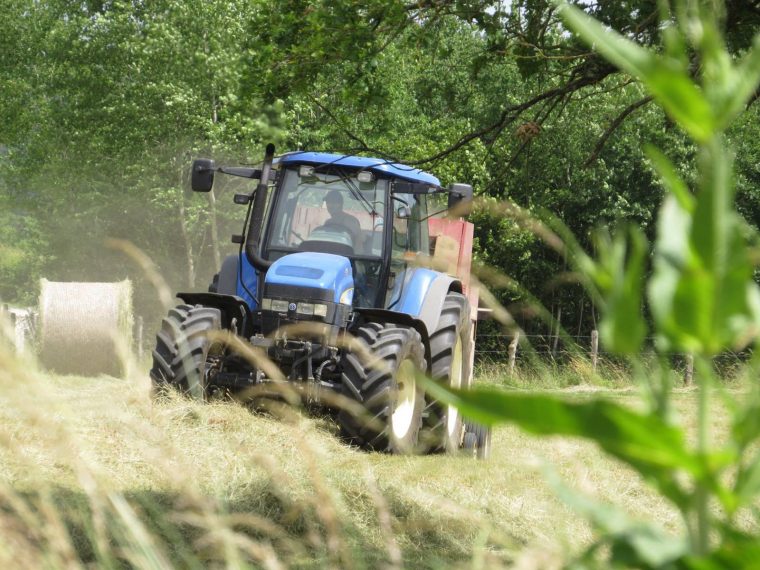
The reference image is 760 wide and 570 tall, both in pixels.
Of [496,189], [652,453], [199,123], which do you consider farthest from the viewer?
[199,123]

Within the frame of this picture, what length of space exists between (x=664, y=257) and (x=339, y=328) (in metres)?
6.32

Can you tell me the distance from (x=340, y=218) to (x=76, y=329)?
7606mm

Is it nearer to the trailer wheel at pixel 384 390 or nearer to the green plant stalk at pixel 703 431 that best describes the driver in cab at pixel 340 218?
the trailer wheel at pixel 384 390

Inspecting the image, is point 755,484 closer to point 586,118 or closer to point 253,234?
point 253,234

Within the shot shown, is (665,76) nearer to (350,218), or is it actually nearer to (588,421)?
(588,421)

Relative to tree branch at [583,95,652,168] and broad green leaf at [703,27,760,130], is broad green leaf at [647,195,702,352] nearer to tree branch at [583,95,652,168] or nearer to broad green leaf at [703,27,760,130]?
broad green leaf at [703,27,760,130]

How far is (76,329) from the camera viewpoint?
14016 millimetres

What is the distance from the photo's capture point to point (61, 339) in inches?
547

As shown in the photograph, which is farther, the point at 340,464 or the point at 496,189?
the point at 496,189

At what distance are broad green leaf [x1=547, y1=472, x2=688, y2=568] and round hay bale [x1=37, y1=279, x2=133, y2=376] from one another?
13.4 metres

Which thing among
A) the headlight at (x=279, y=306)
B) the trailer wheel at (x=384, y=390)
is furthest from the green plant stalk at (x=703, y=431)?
the headlight at (x=279, y=306)

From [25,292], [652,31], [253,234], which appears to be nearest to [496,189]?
[253,234]

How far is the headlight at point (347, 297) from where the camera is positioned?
7.00 metres

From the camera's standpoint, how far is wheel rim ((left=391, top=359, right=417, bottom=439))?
6793 millimetres
